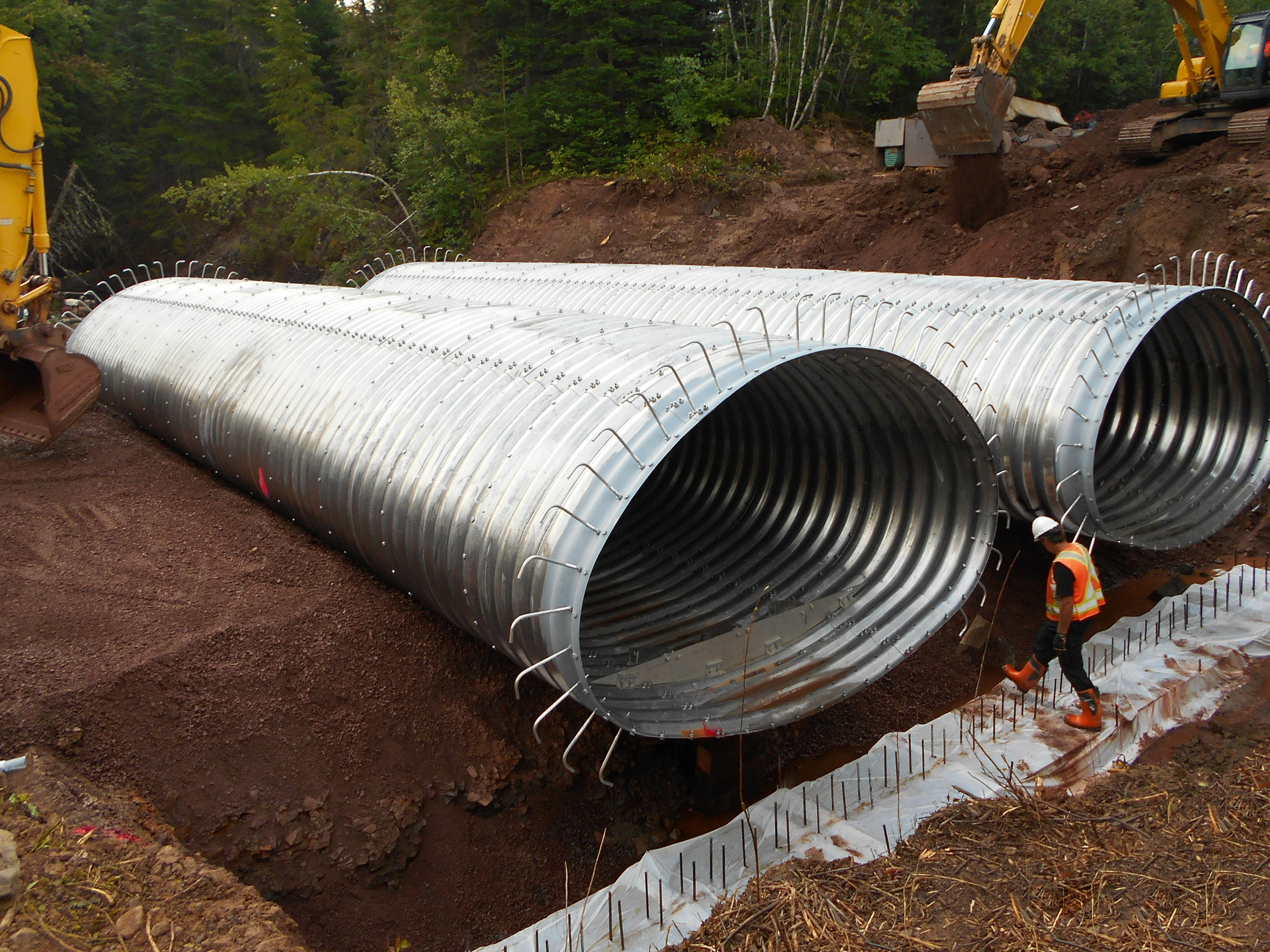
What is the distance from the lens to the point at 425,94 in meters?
29.0

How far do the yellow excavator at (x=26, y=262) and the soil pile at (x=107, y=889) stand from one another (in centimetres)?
620

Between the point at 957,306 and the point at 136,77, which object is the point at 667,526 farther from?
the point at 136,77

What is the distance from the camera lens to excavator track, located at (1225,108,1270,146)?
45.5 feet

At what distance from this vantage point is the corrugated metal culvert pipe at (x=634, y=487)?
16.0 feet

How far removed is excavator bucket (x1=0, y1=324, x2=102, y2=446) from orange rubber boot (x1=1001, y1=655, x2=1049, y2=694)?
9.73 m

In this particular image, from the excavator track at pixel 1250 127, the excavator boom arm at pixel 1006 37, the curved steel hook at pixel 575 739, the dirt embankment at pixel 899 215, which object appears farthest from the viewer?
the excavator track at pixel 1250 127

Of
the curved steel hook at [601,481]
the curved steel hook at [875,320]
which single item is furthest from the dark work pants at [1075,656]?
the curved steel hook at [601,481]

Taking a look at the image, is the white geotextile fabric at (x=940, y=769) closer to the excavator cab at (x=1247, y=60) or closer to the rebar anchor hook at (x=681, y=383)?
the rebar anchor hook at (x=681, y=383)

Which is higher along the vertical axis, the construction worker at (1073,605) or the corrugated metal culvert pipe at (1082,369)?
the corrugated metal culvert pipe at (1082,369)

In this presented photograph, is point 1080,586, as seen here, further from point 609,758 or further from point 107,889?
point 107,889

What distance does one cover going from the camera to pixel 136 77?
33.0 meters

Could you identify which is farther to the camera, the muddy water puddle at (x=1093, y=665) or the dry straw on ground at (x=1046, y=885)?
the muddy water puddle at (x=1093, y=665)

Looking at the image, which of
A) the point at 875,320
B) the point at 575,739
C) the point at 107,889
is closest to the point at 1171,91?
the point at 875,320

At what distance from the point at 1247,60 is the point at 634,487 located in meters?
15.7
